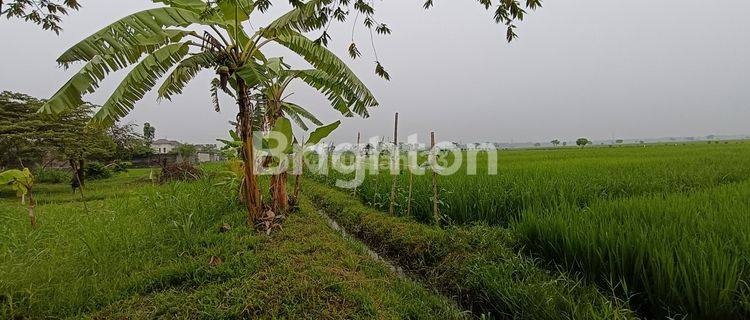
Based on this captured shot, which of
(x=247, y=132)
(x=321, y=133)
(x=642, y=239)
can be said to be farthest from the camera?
(x=321, y=133)

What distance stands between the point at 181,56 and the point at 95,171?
47.4 feet

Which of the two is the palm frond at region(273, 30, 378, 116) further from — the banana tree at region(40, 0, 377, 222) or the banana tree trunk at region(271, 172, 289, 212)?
the banana tree trunk at region(271, 172, 289, 212)

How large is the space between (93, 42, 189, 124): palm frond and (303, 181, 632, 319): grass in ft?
9.92

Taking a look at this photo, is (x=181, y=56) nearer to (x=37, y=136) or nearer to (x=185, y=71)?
(x=185, y=71)

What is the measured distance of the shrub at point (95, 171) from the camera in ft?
45.0

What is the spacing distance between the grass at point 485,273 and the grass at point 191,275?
0.29 meters

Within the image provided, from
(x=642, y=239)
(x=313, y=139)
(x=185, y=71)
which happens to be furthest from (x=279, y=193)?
(x=642, y=239)

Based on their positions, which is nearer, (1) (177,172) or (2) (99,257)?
(2) (99,257)

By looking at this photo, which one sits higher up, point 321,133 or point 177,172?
point 321,133

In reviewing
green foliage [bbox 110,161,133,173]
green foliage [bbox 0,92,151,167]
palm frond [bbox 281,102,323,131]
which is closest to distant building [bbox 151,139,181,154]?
green foliage [bbox 110,161,133,173]

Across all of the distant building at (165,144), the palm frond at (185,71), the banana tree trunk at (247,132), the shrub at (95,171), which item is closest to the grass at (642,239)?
the banana tree trunk at (247,132)

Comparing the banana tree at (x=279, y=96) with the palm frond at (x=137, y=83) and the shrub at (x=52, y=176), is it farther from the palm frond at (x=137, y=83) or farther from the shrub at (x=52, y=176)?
the shrub at (x=52, y=176)

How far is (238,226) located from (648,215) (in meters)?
4.04

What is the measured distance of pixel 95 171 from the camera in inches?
547
